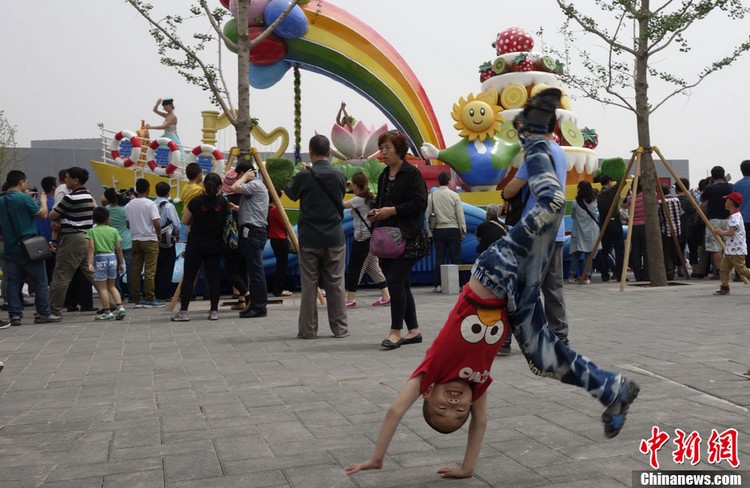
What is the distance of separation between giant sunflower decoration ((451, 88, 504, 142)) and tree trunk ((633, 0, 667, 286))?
462cm

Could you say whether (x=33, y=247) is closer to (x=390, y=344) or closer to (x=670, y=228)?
(x=390, y=344)

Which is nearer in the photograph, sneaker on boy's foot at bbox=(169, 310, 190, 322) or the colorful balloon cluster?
A: sneaker on boy's foot at bbox=(169, 310, 190, 322)

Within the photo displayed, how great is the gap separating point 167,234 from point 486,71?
476 inches

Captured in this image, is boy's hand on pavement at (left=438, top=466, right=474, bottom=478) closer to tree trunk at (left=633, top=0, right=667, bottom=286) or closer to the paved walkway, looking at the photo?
the paved walkway

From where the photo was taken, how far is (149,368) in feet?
20.9

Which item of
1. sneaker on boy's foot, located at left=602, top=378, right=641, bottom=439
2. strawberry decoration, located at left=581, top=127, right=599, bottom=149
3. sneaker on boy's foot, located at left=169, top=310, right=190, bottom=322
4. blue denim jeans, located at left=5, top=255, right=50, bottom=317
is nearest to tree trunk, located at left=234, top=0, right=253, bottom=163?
sneaker on boy's foot, located at left=169, top=310, right=190, bottom=322

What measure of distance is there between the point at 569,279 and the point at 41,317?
8.94 m

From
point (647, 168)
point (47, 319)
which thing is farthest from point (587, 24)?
point (47, 319)

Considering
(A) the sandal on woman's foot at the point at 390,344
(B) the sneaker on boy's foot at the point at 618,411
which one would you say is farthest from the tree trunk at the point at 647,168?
(B) the sneaker on boy's foot at the point at 618,411

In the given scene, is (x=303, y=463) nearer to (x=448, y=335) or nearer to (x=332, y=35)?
(x=448, y=335)

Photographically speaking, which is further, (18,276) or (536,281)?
(18,276)

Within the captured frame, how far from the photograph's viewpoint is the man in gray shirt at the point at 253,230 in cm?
937

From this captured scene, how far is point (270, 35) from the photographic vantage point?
17547mm

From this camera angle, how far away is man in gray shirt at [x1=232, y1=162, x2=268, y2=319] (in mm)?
9367
